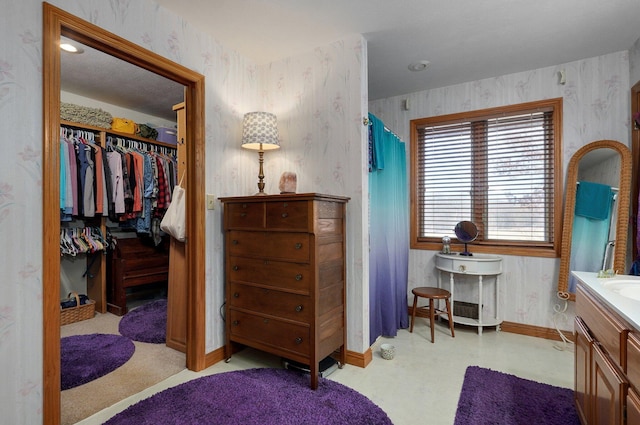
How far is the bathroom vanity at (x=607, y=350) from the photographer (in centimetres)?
103

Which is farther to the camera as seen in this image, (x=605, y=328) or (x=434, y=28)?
(x=434, y=28)

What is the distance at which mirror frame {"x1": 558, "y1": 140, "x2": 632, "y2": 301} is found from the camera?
254 centimetres

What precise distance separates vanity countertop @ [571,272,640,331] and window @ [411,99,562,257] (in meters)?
1.46

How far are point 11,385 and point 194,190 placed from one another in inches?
52.7

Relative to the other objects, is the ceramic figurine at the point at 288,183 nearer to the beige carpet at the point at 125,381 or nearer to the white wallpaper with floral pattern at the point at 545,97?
Answer: the beige carpet at the point at 125,381

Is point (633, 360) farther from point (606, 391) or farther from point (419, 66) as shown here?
point (419, 66)

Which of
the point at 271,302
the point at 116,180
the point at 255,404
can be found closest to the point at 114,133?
the point at 116,180

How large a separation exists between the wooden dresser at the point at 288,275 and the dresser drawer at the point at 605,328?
1.34m

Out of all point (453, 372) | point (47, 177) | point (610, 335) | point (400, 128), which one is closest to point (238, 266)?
point (47, 177)

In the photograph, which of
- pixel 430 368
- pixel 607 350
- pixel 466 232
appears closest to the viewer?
pixel 607 350

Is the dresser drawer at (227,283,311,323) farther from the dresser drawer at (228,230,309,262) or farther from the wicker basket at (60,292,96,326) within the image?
the wicker basket at (60,292,96,326)

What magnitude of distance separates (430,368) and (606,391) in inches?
48.5

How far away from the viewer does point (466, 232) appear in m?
3.15

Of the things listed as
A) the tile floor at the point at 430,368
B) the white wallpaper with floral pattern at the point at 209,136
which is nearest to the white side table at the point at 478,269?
the tile floor at the point at 430,368
